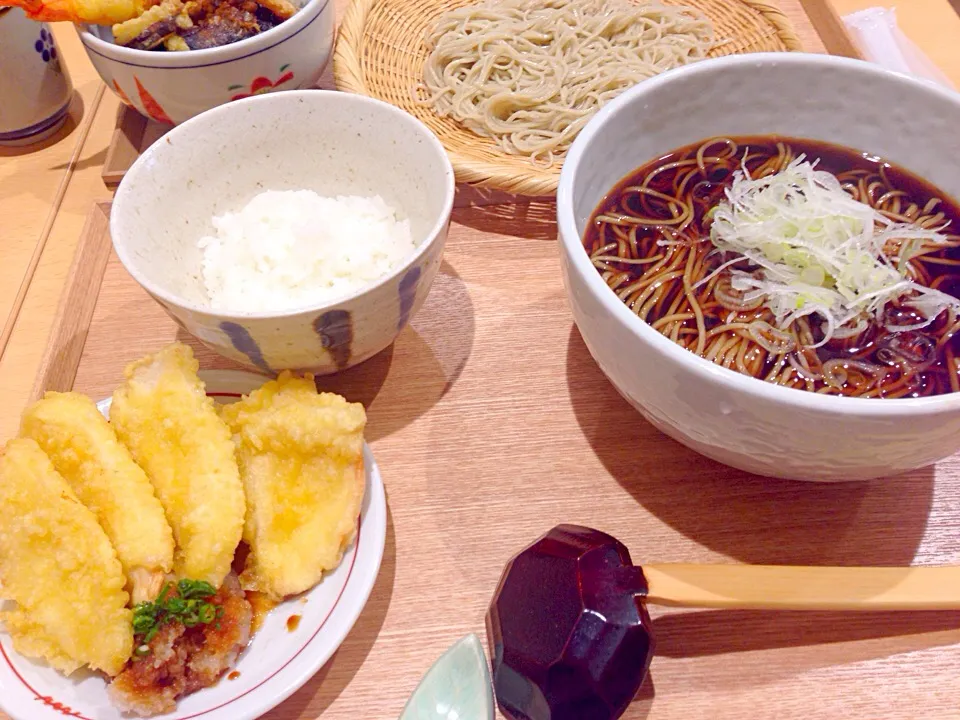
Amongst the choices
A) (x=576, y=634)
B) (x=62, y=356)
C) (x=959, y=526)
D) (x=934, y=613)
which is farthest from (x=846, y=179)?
(x=62, y=356)

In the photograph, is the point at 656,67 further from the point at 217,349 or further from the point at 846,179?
the point at 217,349

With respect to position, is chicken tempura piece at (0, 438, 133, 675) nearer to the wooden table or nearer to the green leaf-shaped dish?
the wooden table

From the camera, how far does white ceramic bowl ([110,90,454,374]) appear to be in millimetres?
1116

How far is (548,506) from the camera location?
1178 millimetres

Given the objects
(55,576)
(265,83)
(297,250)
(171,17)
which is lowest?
(55,576)

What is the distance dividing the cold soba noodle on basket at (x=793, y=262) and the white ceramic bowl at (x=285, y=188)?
0.36 meters

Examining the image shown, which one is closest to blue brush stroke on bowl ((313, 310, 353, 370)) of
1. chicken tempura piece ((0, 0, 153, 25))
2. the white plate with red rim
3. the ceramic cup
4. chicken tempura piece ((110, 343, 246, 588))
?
chicken tempura piece ((110, 343, 246, 588))

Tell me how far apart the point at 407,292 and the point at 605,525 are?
519 mm

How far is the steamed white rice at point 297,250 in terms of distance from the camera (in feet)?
4.32

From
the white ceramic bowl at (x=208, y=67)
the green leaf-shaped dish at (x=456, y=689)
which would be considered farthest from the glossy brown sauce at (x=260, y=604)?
the white ceramic bowl at (x=208, y=67)

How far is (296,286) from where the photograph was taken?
4.34 ft

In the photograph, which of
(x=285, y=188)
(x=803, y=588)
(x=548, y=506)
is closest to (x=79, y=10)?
(x=285, y=188)

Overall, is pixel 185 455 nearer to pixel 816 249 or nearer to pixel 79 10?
pixel 816 249

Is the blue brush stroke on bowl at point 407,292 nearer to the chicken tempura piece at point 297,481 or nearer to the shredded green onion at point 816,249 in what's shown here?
the chicken tempura piece at point 297,481
